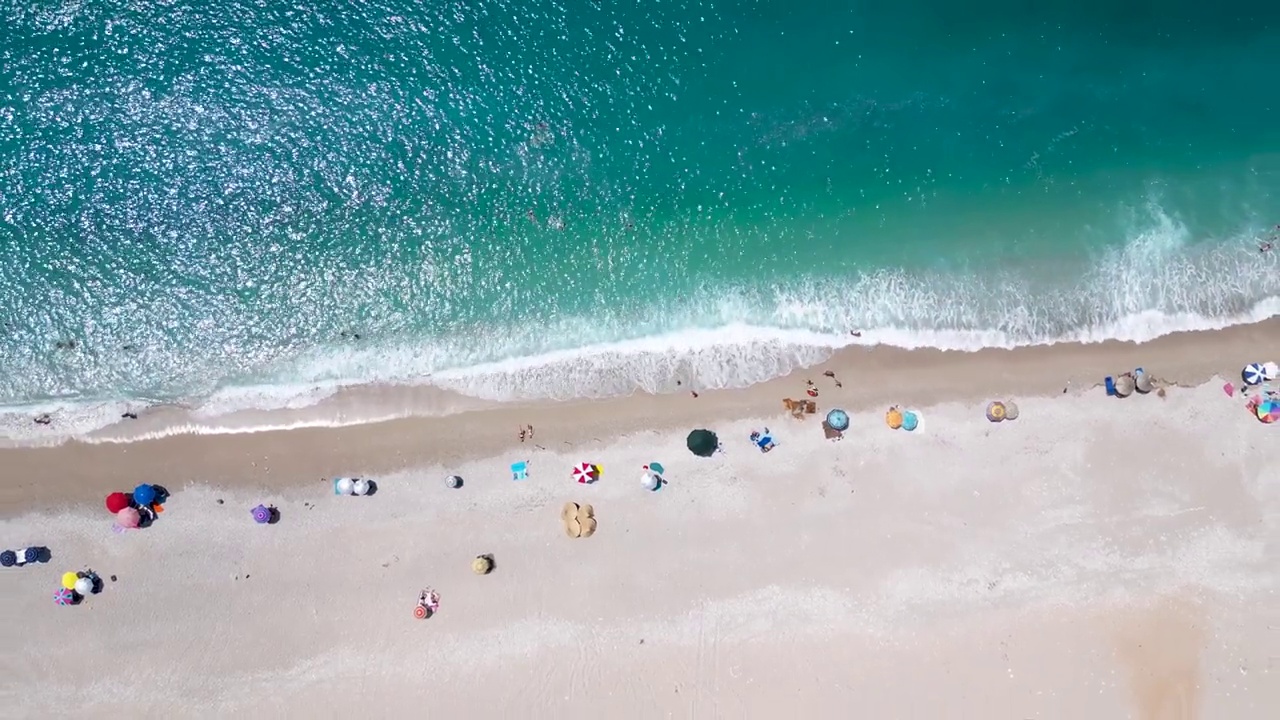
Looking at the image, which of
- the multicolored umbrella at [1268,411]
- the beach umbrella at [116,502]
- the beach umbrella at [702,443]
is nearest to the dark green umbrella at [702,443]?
the beach umbrella at [702,443]

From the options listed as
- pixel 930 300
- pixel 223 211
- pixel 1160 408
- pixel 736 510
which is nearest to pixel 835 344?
pixel 930 300

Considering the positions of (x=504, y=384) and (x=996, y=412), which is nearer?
(x=996, y=412)

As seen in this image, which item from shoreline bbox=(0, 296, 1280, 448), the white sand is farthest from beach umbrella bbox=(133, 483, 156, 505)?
shoreline bbox=(0, 296, 1280, 448)

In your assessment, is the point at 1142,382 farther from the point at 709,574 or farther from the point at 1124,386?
the point at 709,574

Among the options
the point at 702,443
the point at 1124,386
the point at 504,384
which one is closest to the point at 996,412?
the point at 1124,386

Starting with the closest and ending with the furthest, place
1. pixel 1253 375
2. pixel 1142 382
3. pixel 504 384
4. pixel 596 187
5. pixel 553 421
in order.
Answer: pixel 1253 375
pixel 1142 382
pixel 553 421
pixel 504 384
pixel 596 187
